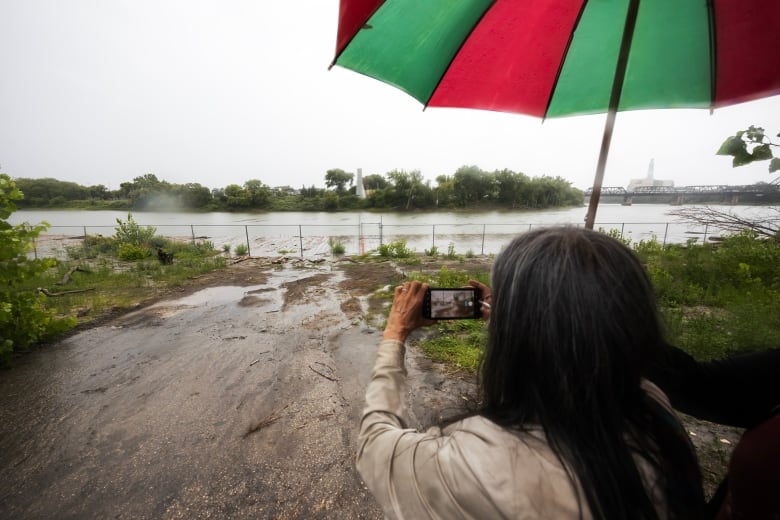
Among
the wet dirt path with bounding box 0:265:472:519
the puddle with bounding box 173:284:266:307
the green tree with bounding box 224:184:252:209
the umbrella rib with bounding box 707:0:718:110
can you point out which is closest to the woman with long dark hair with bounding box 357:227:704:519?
the wet dirt path with bounding box 0:265:472:519

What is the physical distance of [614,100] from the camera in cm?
192

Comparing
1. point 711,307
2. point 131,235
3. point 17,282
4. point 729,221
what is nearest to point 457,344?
point 729,221

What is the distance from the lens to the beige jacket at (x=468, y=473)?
605mm

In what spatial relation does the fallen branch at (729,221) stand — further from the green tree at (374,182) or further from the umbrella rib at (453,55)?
the green tree at (374,182)

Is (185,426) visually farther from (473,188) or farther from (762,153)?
(473,188)

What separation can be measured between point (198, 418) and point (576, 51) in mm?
4474

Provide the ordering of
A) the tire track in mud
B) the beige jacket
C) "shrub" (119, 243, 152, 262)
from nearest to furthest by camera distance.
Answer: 1. the beige jacket
2. the tire track in mud
3. "shrub" (119, 243, 152, 262)

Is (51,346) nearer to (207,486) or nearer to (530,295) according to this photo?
(207,486)

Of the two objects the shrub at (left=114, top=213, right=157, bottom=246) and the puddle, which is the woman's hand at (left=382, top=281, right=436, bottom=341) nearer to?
the puddle

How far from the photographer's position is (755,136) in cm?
171

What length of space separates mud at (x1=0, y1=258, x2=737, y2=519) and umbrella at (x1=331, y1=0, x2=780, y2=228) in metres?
2.68

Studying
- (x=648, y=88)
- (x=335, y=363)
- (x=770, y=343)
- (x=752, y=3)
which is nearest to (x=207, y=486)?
(x=335, y=363)

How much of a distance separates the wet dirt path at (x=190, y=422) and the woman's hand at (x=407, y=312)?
1701 millimetres

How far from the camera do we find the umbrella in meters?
1.81
